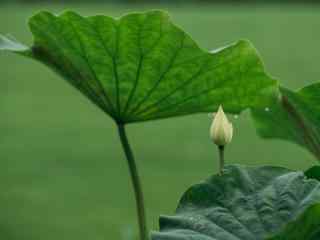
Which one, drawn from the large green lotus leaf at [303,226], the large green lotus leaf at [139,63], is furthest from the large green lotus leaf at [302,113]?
the large green lotus leaf at [303,226]

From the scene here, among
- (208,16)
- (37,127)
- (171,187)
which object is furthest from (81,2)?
(171,187)

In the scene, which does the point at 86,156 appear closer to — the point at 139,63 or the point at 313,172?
the point at 139,63

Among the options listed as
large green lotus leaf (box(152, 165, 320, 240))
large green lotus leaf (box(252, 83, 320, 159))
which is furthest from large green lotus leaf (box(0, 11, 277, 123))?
large green lotus leaf (box(152, 165, 320, 240))

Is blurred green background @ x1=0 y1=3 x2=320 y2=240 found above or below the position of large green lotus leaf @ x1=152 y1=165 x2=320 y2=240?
below

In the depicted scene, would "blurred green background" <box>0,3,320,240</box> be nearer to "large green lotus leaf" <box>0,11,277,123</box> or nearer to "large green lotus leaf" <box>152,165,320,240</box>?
"large green lotus leaf" <box>0,11,277,123</box>

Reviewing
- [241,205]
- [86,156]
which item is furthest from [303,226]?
[86,156]

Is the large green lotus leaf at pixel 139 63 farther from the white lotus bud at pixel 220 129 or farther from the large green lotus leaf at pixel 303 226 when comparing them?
the large green lotus leaf at pixel 303 226
